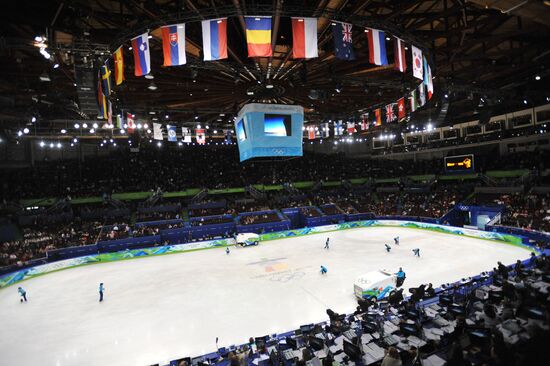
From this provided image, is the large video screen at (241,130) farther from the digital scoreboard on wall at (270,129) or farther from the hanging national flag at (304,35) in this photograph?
the hanging national flag at (304,35)

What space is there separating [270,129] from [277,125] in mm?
548

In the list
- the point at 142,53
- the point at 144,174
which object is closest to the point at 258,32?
the point at 142,53

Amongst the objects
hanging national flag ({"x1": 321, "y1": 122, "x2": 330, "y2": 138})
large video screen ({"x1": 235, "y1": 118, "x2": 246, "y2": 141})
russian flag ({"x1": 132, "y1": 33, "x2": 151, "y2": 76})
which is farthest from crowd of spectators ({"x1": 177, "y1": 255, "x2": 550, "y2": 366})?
hanging national flag ({"x1": 321, "y1": 122, "x2": 330, "y2": 138})

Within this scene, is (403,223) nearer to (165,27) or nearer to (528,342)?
(528,342)

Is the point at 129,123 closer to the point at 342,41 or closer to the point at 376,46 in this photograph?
the point at 342,41

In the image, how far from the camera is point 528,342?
20.4 feet

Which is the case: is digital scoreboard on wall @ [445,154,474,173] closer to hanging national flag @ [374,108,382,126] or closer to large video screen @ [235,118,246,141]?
hanging national flag @ [374,108,382,126]

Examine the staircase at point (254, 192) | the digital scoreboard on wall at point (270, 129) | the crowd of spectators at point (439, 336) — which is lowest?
the crowd of spectators at point (439, 336)

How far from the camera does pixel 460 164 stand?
133 feet

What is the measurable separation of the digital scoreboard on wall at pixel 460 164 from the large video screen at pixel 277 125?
33943 mm

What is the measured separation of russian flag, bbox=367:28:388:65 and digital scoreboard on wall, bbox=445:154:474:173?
121 feet

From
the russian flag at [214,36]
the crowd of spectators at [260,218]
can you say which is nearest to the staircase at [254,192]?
the crowd of spectators at [260,218]

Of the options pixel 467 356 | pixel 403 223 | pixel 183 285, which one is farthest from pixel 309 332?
pixel 403 223

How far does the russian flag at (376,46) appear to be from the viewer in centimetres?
1029
